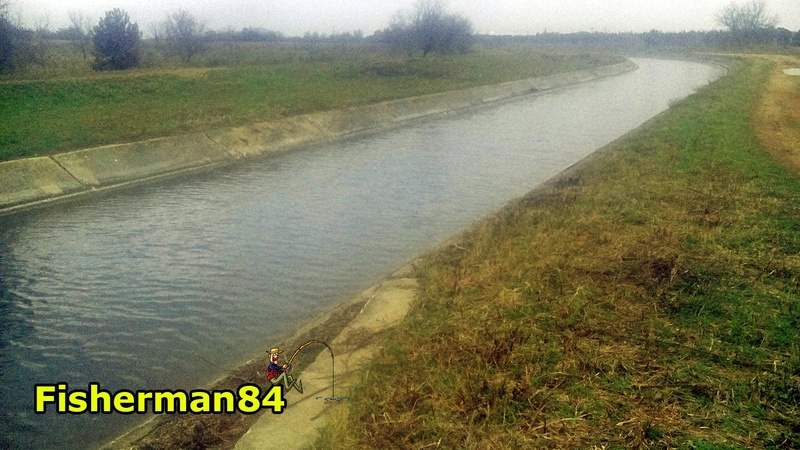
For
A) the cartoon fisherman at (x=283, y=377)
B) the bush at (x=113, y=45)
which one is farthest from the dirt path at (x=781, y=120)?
the bush at (x=113, y=45)

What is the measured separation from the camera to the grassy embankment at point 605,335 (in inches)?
183

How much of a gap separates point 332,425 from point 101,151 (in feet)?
49.3

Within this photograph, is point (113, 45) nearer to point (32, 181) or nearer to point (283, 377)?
point (32, 181)

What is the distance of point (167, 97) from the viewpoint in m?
25.8

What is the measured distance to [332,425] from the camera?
17.0 feet

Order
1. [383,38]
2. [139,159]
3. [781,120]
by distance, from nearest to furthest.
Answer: [139,159]
[781,120]
[383,38]

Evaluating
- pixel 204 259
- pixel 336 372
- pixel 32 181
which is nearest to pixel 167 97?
pixel 32 181

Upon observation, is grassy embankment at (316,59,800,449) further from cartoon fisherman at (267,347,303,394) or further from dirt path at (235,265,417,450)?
cartoon fisherman at (267,347,303,394)

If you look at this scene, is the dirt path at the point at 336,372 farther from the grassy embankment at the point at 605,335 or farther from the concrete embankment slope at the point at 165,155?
the concrete embankment slope at the point at 165,155

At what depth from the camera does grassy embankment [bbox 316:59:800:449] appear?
4660 mm

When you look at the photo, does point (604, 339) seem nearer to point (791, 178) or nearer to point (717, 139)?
point (791, 178)

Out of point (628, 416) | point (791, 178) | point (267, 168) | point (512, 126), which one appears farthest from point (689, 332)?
point (512, 126)

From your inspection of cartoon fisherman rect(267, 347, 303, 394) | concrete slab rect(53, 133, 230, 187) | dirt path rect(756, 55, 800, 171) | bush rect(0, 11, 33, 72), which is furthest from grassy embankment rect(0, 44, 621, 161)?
dirt path rect(756, 55, 800, 171)

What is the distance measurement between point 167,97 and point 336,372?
74.6 ft
